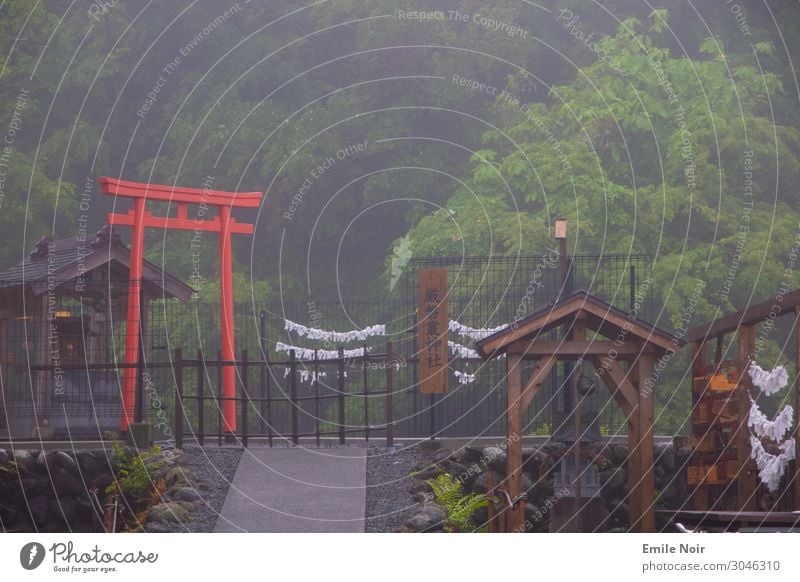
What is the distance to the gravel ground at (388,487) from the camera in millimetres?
10086

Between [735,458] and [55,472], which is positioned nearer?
[735,458]

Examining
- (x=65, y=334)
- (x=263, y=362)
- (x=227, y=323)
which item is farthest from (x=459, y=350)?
(x=65, y=334)

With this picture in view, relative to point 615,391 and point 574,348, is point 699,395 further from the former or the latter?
point 574,348

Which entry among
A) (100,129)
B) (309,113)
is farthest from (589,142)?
(100,129)

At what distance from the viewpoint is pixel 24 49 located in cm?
1839

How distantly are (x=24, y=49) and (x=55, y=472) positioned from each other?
369 inches

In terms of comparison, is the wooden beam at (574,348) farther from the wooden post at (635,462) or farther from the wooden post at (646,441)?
the wooden post at (635,462)

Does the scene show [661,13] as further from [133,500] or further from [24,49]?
[133,500]

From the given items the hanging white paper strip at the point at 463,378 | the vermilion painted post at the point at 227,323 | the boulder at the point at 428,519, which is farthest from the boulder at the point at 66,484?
the hanging white paper strip at the point at 463,378

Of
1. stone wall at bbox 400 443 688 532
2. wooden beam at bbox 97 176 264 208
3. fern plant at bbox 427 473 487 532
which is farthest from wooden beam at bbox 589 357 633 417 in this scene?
wooden beam at bbox 97 176 264 208

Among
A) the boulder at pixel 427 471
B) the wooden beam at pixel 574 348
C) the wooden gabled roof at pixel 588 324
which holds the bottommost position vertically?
the boulder at pixel 427 471

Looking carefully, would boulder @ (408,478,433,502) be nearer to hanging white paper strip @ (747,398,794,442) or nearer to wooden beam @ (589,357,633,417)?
wooden beam @ (589,357,633,417)

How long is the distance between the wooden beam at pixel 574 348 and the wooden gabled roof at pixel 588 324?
0.05 metres

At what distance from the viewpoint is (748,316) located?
934 cm
